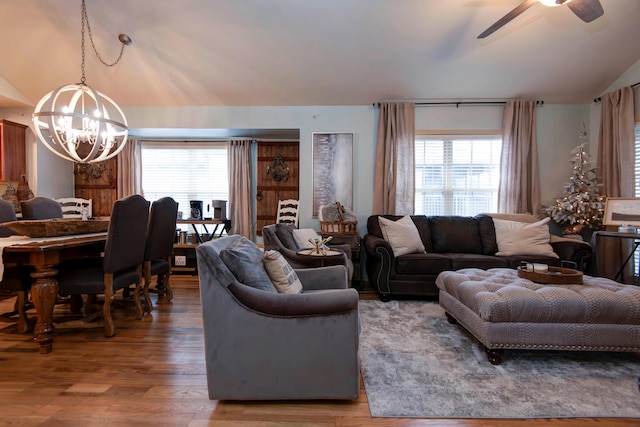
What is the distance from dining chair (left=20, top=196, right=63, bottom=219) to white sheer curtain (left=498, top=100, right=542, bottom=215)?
5.67 metres

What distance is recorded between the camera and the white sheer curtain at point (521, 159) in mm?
4293

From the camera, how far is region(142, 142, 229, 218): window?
19.2ft

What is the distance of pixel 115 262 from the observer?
2.56 m

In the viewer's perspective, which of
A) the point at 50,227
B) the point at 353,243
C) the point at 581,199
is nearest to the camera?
the point at 50,227

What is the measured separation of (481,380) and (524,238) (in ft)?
7.88

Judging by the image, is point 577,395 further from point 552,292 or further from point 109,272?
point 109,272

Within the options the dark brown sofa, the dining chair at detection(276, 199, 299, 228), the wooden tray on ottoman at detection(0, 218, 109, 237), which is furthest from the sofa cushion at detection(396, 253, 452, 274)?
the wooden tray on ottoman at detection(0, 218, 109, 237)

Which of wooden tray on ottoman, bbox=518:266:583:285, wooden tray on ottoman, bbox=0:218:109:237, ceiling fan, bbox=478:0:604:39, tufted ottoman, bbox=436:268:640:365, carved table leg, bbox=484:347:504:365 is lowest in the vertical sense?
carved table leg, bbox=484:347:504:365

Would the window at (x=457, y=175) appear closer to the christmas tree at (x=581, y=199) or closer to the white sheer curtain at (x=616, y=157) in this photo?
the christmas tree at (x=581, y=199)

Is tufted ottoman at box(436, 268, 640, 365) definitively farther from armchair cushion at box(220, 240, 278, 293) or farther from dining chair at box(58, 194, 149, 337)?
dining chair at box(58, 194, 149, 337)

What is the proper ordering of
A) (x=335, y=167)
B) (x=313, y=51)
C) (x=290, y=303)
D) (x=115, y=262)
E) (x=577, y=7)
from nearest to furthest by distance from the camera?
(x=290, y=303), (x=577, y=7), (x=115, y=262), (x=313, y=51), (x=335, y=167)

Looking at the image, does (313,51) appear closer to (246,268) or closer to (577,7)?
(577,7)

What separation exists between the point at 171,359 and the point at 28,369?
2.93ft

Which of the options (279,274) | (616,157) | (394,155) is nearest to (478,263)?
(394,155)
